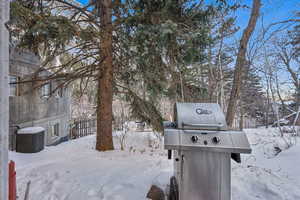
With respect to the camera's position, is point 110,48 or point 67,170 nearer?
point 67,170

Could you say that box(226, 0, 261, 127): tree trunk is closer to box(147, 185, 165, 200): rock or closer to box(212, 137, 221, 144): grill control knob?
box(147, 185, 165, 200): rock

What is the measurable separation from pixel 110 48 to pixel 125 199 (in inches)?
146

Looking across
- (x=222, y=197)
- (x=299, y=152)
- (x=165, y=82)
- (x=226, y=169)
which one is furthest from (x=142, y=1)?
(x=299, y=152)

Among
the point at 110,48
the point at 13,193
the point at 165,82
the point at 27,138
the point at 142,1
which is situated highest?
the point at 142,1

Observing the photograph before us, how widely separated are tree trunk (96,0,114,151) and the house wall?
5.94ft

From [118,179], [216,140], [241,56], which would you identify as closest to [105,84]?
[118,179]

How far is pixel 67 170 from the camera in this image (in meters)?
3.42

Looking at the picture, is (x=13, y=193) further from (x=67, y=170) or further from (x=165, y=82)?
(x=165, y=82)

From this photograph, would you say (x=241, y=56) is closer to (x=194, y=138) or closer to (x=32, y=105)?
(x=194, y=138)

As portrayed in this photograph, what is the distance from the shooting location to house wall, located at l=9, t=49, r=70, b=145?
5.89 metres

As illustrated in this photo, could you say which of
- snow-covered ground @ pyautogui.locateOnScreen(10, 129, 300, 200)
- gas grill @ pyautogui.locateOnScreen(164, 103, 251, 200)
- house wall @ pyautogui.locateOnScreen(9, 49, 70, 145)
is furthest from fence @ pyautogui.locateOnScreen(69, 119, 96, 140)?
gas grill @ pyautogui.locateOnScreen(164, 103, 251, 200)

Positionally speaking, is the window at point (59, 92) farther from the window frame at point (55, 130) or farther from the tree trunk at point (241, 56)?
the tree trunk at point (241, 56)

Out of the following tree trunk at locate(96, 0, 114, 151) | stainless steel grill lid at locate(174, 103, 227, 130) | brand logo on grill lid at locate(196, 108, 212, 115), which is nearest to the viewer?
stainless steel grill lid at locate(174, 103, 227, 130)

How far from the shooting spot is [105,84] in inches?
191
